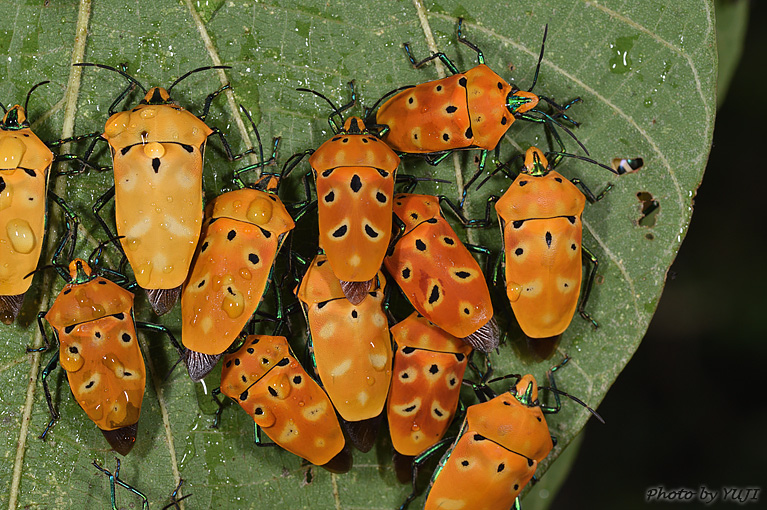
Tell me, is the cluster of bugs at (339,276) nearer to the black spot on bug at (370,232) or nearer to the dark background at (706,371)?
the black spot on bug at (370,232)

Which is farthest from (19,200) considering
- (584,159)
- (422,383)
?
(584,159)

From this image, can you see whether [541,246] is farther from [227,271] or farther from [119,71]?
[119,71]

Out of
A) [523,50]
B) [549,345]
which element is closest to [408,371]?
[549,345]

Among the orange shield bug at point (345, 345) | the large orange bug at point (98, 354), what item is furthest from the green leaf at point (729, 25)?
the large orange bug at point (98, 354)

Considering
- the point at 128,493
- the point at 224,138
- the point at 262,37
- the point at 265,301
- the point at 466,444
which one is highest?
the point at 262,37

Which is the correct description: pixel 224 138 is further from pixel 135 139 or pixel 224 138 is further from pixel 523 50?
pixel 523 50

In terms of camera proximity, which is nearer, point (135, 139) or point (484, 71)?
point (135, 139)
